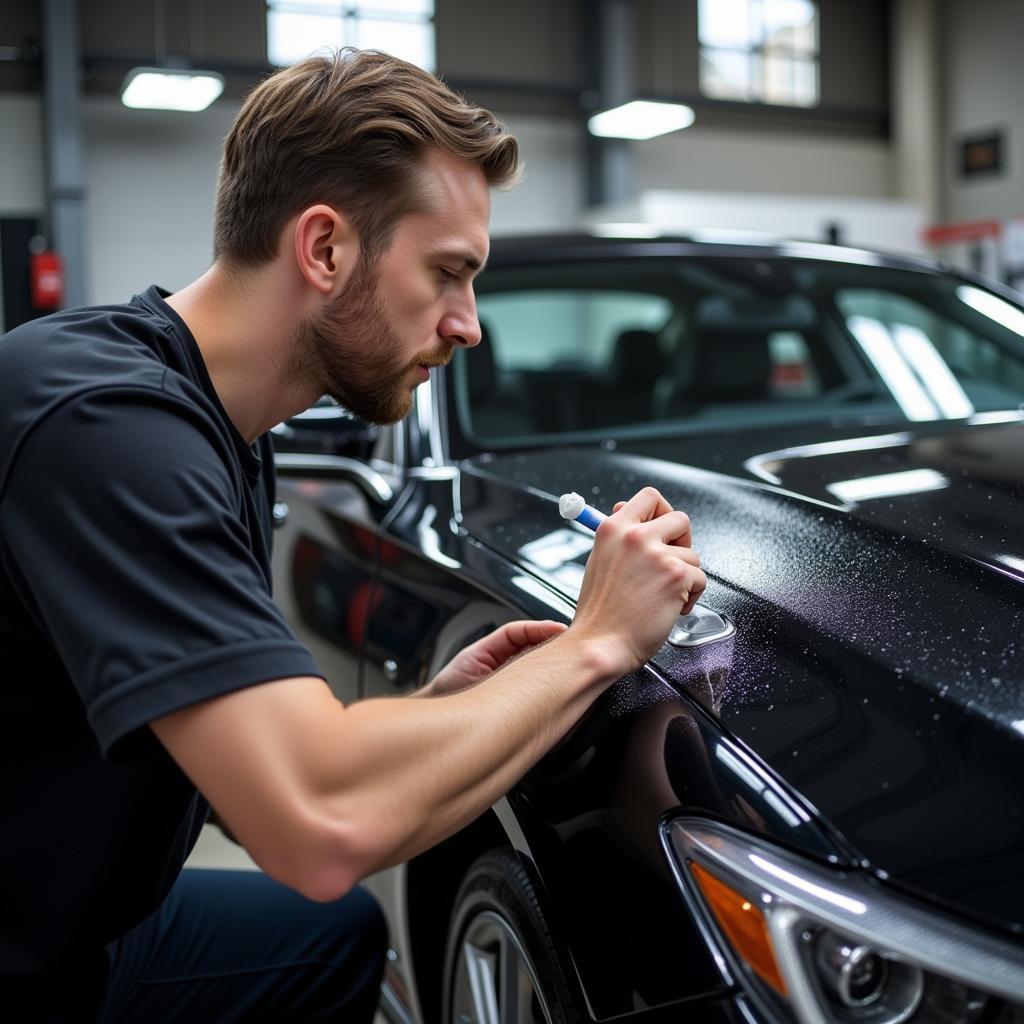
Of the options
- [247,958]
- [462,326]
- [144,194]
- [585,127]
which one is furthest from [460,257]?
[585,127]

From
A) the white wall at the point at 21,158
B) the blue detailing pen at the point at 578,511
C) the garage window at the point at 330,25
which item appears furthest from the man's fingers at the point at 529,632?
the garage window at the point at 330,25

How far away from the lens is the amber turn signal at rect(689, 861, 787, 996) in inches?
32.3

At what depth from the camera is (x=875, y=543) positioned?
1179 mm

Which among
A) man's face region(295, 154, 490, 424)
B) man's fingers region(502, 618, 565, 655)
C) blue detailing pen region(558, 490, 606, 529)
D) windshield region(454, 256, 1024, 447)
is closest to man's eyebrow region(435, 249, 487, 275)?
man's face region(295, 154, 490, 424)

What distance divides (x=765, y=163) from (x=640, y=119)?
122 inches

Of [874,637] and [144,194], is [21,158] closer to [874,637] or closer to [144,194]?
[144,194]

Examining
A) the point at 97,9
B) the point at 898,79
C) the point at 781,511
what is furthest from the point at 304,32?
the point at 781,511

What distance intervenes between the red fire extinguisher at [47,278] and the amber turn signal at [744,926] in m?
9.37

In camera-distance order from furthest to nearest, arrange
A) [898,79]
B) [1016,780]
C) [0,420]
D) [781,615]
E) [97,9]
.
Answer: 1. [898,79]
2. [97,9]
3. [781,615]
4. [0,420]
5. [1016,780]

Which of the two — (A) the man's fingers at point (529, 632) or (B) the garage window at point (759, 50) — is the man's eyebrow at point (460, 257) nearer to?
(A) the man's fingers at point (529, 632)

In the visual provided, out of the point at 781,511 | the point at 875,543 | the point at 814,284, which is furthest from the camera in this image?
the point at 814,284

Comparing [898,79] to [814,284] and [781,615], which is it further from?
[781,615]

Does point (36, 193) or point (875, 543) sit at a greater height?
point (36, 193)

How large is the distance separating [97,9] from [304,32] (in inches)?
67.0
